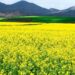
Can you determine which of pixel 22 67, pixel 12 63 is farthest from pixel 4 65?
pixel 22 67

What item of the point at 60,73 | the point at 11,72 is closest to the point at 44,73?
the point at 60,73

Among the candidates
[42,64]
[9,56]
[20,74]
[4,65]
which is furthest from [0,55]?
[20,74]

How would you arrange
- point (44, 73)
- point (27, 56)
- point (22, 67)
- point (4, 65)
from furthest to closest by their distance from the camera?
point (27, 56), point (4, 65), point (22, 67), point (44, 73)

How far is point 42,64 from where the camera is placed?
35.8 ft

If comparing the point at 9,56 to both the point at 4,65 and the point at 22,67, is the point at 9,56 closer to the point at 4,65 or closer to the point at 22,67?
the point at 4,65

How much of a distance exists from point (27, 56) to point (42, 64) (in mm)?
1835

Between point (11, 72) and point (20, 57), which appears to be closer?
point (11, 72)

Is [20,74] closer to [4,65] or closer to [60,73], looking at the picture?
[60,73]

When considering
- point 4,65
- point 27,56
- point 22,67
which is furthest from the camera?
point 27,56

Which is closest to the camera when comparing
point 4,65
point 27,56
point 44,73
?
point 44,73

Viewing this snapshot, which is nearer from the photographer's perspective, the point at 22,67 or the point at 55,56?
the point at 22,67

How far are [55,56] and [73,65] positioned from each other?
6.96 ft

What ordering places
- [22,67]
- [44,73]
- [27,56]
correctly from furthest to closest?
[27,56], [22,67], [44,73]

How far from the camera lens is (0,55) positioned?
523 inches
